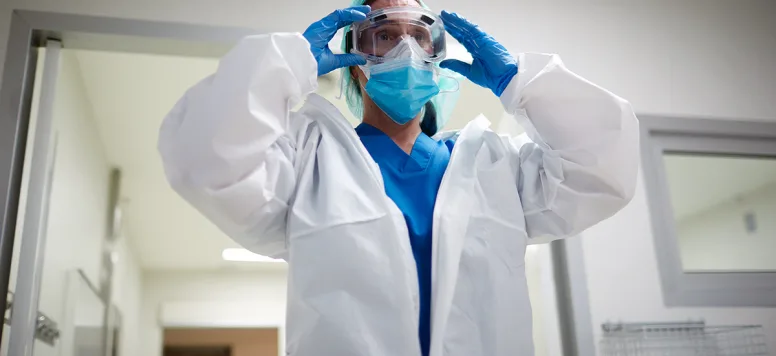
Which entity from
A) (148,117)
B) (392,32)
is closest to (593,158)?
(392,32)

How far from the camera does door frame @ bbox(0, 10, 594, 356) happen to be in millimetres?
1683

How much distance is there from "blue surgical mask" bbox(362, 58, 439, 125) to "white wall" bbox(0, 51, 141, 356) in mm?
982

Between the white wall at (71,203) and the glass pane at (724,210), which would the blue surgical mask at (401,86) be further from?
the glass pane at (724,210)

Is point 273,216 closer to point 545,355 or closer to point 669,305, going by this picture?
point 545,355

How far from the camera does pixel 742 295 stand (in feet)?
6.66

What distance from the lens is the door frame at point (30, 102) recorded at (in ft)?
5.52

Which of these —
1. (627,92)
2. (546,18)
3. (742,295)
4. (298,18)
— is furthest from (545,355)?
(298,18)

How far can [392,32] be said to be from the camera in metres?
1.31

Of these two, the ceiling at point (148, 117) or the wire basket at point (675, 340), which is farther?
the ceiling at point (148, 117)

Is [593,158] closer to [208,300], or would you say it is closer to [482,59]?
[482,59]

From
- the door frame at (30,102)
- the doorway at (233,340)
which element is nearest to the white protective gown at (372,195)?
the door frame at (30,102)

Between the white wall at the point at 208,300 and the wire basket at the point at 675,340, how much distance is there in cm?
409

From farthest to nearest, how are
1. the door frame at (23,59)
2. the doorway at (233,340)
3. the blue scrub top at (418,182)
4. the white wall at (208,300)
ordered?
the doorway at (233,340), the white wall at (208,300), the door frame at (23,59), the blue scrub top at (418,182)

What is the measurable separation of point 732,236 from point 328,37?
1.54 metres
